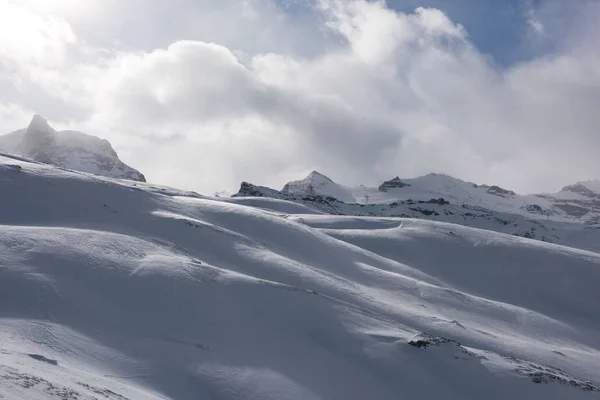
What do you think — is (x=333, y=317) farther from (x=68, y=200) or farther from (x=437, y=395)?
(x=68, y=200)

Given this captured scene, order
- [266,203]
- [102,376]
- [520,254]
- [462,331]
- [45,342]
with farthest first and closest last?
[266,203], [520,254], [462,331], [45,342], [102,376]

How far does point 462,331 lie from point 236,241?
20.5m

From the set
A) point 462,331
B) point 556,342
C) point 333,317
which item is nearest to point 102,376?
point 333,317

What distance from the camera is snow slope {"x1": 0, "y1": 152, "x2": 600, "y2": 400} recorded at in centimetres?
2544

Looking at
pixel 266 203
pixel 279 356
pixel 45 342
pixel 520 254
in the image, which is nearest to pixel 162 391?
pixel 45 342

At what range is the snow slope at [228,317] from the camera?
25.4 meters

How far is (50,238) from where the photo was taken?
123ft

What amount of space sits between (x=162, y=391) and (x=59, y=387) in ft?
28.5

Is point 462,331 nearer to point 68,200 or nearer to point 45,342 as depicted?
point 45,342

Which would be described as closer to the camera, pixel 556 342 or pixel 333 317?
pixel 333 317

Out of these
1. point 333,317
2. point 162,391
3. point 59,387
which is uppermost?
point 333,317

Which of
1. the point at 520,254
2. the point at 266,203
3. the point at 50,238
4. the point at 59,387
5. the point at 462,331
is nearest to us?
the point at 59,387

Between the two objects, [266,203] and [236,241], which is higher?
[266,203]

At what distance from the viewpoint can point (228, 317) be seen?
32.6 m
